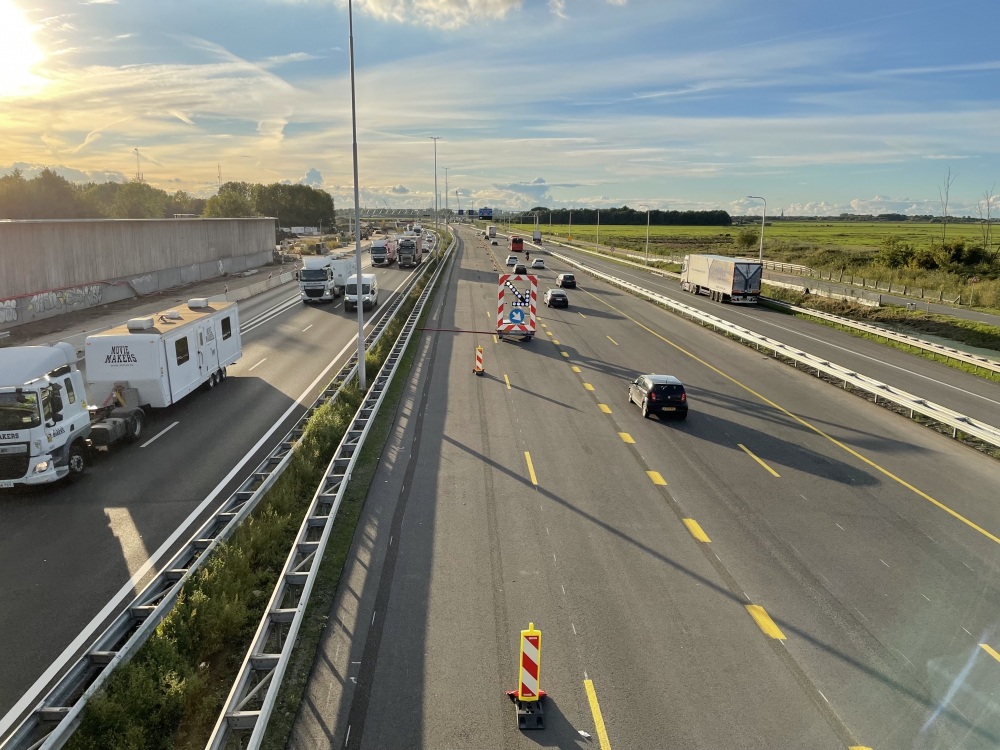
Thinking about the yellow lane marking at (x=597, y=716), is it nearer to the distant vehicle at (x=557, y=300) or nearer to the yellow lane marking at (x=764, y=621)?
the yellow lane marking at (x=764, y=621)

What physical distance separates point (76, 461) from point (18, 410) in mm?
2160

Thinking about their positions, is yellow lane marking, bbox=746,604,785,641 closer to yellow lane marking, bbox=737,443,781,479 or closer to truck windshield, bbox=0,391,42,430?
yellow lane marking, bbox=737,443,781,479

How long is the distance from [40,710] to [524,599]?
284 inches

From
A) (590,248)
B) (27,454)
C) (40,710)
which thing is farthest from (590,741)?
(590,248)

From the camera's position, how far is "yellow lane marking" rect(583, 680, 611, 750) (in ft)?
28.6

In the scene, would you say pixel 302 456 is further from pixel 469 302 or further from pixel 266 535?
pixel 469 302

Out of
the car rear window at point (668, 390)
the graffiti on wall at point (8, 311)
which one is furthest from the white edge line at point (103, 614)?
the graffiti on wall at point (8, 311)

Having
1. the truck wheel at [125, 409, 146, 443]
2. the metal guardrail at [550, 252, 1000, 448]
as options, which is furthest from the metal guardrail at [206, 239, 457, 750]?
the metal guardrail at [550, 252, 1000, 448]

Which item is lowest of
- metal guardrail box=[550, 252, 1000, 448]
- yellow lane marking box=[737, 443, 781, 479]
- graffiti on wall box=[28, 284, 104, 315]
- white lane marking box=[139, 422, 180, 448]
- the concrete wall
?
yellow lane marking box=[737, 443, 781, 479]

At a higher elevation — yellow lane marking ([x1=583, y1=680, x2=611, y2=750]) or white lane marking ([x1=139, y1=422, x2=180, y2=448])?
white lane marking ([x1=139, y1=422, x2=180, y2=448])

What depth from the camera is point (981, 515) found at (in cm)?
1598

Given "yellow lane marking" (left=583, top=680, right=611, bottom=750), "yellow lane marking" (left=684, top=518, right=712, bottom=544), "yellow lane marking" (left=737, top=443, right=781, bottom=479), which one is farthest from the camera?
"yellow lane marking" (left=737, top=443, right=781, bottom=479)

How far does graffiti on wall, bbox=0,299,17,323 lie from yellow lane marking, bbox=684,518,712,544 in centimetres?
3898

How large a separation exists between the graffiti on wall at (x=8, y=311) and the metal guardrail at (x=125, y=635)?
29517mm
